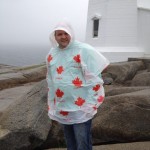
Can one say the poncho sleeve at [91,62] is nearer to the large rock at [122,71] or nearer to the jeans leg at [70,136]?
the jeans leg at [70,136]

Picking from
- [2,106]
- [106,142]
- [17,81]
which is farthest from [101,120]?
[17,81]

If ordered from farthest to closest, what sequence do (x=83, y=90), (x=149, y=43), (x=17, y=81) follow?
(x=149, y=43)
(x=17, y=81)
(x=83, y=90)

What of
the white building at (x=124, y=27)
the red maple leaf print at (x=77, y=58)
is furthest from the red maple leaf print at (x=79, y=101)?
the white building at (x=124, y=27)

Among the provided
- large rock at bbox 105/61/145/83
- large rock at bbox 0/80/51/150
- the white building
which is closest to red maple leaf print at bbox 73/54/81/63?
large rock at bbox 0/80/51/150

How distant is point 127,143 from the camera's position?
447 centimetres

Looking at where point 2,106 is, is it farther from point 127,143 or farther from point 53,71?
point 53,71

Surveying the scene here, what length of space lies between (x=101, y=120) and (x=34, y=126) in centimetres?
97

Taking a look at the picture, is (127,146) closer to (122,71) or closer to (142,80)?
(142,80)

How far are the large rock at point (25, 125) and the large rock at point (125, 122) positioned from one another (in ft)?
2.54

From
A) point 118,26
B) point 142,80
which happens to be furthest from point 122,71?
point 118,26

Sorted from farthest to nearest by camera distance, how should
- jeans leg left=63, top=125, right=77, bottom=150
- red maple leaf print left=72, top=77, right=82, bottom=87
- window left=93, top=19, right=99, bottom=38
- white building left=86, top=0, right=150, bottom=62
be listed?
1. window left=93, top=19, right=99, bottom=38
2. white building left=86, top=0, right=150, bottom=62
3. jeans leg left=63, top=125, right=77, bottom=150
4. red maple leaf print left=72, top=77, right=82, bottom=87

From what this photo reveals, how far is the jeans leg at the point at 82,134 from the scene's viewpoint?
3.17 metres

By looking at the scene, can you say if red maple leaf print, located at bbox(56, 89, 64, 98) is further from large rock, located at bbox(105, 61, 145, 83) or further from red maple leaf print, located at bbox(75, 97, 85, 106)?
large rock, located at bbox(105, 61, 145, 83)

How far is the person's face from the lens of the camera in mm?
3176
